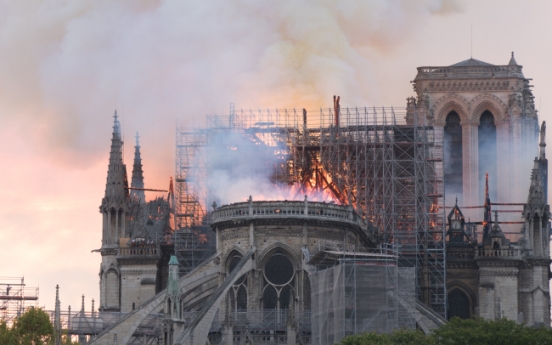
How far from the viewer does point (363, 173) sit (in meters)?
130

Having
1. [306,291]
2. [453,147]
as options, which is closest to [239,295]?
[306,291]

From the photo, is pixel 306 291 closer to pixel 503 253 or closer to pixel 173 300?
pixel 173 300

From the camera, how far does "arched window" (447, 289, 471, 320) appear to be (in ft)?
432

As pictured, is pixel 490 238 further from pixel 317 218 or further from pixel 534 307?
pixel 317 218

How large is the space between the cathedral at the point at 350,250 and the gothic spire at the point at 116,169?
0.07 meters

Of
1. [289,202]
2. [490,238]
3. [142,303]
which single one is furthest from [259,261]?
[490,238]

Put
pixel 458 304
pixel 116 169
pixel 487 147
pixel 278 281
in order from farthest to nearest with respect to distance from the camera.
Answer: pixel 487 147 < pixel 116 169 < pixel 458 304 < pixel 278 281

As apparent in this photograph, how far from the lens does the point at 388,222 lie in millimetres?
128125

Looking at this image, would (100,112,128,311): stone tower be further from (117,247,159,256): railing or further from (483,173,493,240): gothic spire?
(483,173,493,240): gothic spire

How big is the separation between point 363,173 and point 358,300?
81.8ft

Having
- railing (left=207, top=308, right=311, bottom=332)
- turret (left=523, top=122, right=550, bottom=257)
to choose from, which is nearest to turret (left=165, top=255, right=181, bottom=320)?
railing (left=207, top=308, right=311, bottom=332)

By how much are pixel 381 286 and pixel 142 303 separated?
23.1 m

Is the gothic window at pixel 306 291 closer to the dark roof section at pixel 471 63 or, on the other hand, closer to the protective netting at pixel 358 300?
the protective netting at pixel 358 300

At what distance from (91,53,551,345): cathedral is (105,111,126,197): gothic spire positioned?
0.07 metres
